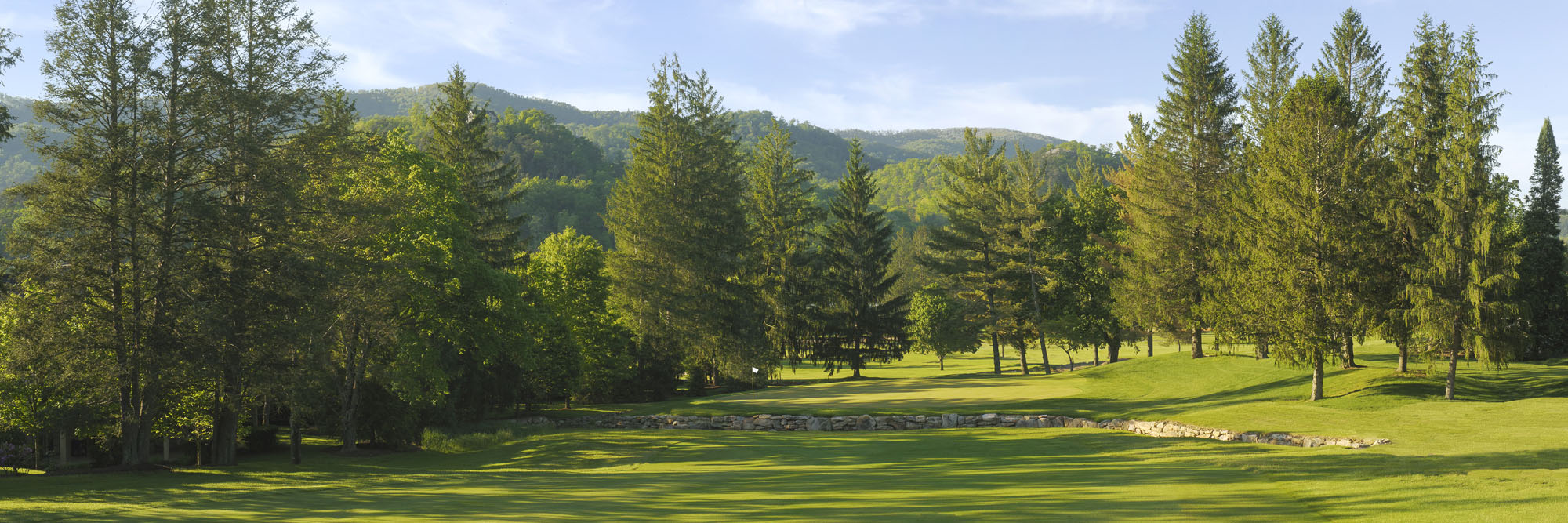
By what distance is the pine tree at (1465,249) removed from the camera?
26.1 meters

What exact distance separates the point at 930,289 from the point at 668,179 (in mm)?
25495

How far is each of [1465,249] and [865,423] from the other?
64.7 feet

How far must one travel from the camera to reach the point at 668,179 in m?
46.0

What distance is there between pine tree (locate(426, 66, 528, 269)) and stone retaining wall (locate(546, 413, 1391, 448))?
9830mm

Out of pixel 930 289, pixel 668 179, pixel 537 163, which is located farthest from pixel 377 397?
pixel 537 163

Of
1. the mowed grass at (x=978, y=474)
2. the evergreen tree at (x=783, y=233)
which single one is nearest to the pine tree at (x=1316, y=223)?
the mowed grass at (x=978, y=474)

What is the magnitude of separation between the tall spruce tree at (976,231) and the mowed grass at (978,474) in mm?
17627

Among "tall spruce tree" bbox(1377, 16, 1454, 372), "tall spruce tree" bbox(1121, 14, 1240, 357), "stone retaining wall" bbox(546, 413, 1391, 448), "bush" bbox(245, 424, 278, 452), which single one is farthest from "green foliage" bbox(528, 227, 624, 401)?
"tall spruce tree" bbox(1377, 16, 1454, 372)

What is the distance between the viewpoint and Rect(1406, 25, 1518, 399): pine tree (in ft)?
85.6

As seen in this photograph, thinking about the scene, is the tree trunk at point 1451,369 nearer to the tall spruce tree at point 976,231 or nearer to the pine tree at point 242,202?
the tall spruce tree at point 976,231

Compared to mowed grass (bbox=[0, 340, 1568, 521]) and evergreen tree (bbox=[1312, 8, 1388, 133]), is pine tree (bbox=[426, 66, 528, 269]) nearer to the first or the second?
mowed grass (bbox=[0, 340, 1568, 521])

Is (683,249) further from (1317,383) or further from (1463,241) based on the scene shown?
(1463,241)

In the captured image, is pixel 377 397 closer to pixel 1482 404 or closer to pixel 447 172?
pixel 447 172

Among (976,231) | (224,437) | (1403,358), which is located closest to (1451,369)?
(1403,358)
